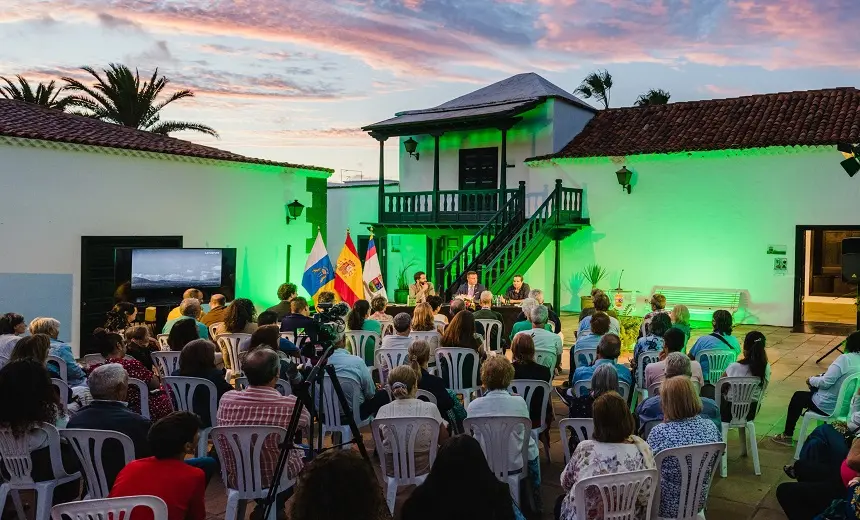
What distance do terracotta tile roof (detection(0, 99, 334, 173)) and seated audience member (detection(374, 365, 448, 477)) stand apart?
8.12 meters

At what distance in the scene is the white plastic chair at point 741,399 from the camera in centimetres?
523

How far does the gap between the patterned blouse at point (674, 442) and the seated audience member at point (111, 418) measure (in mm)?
2656

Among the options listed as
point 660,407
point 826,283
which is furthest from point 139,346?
point 826,283

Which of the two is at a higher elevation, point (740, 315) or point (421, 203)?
point (421, 203)

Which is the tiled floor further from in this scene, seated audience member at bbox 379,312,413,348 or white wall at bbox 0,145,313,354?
white wall at bbox 0,145,313,354

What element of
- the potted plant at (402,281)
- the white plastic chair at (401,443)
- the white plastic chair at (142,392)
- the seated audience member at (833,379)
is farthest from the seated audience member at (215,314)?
the potted plant at (402,281)

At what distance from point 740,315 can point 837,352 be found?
128 inches

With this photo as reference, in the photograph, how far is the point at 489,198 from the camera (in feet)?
56.6

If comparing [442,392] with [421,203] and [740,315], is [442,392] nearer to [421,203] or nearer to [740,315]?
[740,315]

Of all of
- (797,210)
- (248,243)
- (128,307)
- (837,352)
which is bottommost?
(837,352)

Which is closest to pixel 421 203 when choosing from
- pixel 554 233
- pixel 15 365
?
pixel 554 233

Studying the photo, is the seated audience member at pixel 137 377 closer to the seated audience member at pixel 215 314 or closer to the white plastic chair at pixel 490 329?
the seated audience member at pixel 215 314

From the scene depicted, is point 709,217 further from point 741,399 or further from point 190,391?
point 190,391

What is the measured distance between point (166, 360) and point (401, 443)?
9.45 ft
